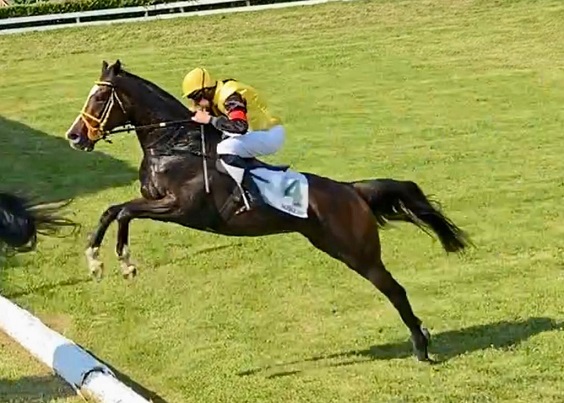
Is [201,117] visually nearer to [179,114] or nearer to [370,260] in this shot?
[179,114]

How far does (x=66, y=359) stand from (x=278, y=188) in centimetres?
200

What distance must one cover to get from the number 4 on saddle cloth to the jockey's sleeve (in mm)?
284

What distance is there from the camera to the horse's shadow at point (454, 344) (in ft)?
29.5

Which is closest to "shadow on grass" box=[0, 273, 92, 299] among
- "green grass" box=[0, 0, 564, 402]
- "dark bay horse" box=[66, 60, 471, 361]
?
"green grass" box=[0, 0, 564, 402]

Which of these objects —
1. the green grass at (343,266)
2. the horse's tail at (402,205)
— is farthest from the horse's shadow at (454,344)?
the horse's tail at (402,205)

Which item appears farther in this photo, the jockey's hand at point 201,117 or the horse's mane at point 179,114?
the horse's mane at point 179,114

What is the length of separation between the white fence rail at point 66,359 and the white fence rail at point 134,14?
92.6 feet

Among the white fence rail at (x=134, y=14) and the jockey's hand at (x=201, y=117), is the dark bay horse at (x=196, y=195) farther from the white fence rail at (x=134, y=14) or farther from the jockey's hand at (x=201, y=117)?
the white fence rail at (x=134, y=14)

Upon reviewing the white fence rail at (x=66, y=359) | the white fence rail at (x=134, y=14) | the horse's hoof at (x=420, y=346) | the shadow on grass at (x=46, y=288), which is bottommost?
the white fence rail at (x=134, y=14)

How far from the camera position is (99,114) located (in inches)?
346

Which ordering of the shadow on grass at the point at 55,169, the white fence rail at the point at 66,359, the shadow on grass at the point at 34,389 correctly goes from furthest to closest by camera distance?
the shadow on grass at the point at 55,169 → the shadow on grass at the point at 34,389 → the white fence rail at the point at 66,359

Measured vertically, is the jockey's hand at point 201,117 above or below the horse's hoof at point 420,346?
above

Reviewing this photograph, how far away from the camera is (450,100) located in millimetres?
23594

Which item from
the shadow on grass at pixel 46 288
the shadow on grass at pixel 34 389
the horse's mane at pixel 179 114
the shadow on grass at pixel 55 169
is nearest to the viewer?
the shadow on grass at pixel 34 389
